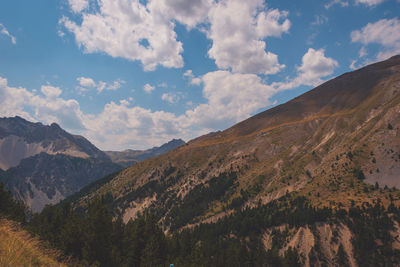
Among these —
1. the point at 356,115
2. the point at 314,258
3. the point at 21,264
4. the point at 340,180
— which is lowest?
the point at 314,258

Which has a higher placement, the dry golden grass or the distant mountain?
the dry golden grass

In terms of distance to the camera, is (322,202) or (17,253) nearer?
(17,253)

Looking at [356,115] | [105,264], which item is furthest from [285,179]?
[105,264]

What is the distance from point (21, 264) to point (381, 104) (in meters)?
250

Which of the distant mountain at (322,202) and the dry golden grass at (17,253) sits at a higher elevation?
the dry golden grass at (17,253)

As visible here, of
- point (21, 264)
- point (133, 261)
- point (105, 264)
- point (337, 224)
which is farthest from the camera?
point (337, 224)

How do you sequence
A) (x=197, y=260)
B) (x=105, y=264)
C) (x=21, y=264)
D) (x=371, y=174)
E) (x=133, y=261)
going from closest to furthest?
(x=21, y=264) → (x=105, y=264) → (x=133, y=261) → (x=197, y=260) → (x=371, y=174)

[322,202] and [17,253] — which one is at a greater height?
[17,253]

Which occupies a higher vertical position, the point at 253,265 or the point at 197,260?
the point at 197,260

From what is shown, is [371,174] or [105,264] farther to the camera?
[371,174]

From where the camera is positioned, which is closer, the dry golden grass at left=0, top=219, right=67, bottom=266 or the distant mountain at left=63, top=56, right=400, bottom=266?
the dry golden grass at left=0, top=219, right=67, bottom=266

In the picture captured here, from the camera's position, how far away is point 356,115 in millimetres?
195750

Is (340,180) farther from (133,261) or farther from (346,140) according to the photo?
(133,261)

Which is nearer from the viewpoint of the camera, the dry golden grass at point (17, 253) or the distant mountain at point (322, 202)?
the dry golden grass at point (17, 253)
